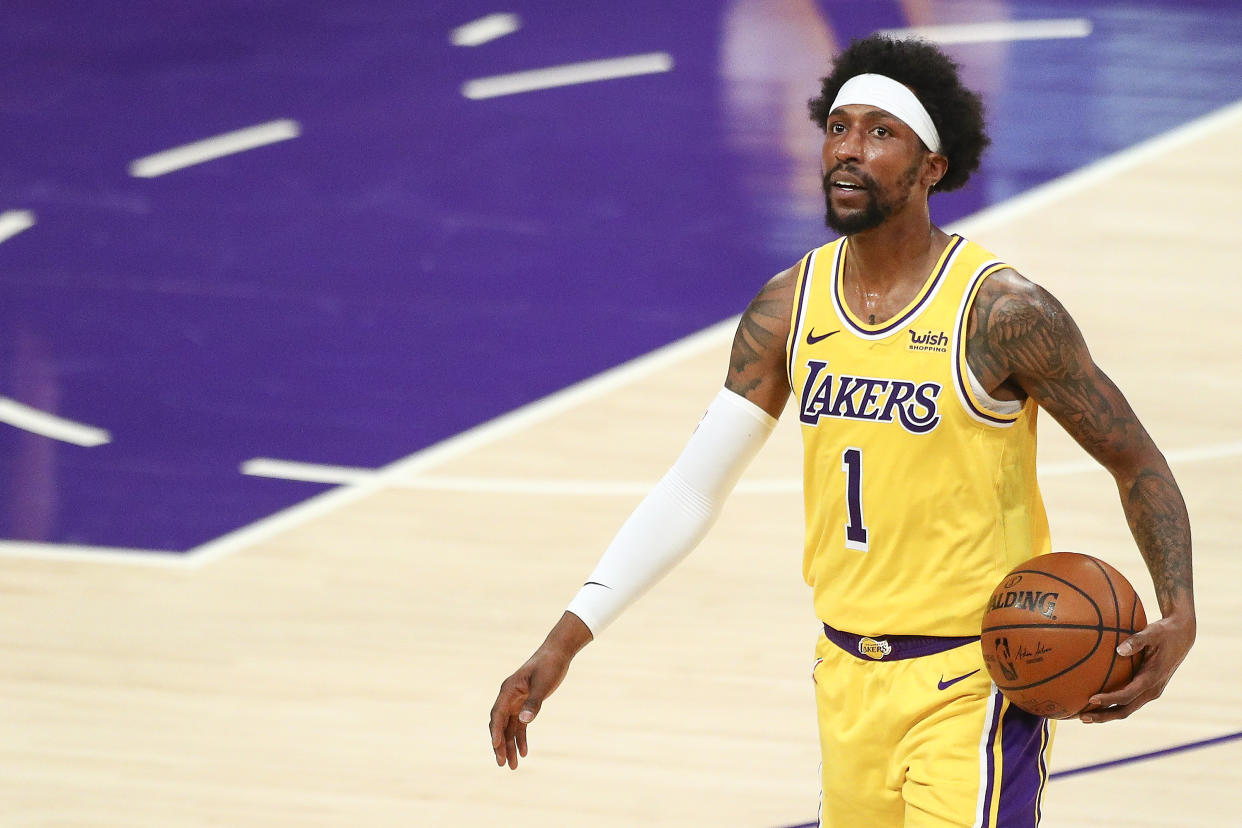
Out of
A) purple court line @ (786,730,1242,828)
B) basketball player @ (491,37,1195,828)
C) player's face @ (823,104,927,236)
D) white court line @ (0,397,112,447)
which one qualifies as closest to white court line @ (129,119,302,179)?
white court line @ (0,397,112,447)

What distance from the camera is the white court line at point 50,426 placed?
7.26 metres

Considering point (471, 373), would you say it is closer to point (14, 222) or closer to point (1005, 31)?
point (14, 222)

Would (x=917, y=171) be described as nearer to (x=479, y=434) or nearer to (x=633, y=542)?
(x=633, y=542)

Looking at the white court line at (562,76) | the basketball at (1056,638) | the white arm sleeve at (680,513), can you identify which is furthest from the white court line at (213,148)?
the basketball at (1056,638)

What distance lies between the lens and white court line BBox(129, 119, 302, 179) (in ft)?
30.5

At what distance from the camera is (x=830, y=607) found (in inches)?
133

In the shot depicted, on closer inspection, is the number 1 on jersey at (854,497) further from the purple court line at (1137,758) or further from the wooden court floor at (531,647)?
the purple court line at (1137,758)

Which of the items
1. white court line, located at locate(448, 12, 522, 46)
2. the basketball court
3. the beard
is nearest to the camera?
the beard

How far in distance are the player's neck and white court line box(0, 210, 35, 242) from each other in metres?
6.43

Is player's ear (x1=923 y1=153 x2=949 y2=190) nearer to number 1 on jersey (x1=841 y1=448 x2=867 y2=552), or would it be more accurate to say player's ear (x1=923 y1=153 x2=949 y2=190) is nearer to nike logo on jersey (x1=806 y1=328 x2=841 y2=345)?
nike logo on jersey (x1=806 y1=328 x2=841 y2=345)

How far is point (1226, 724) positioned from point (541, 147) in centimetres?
529

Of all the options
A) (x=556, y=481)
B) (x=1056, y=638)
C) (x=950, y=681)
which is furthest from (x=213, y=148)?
(x=1056, y=638)

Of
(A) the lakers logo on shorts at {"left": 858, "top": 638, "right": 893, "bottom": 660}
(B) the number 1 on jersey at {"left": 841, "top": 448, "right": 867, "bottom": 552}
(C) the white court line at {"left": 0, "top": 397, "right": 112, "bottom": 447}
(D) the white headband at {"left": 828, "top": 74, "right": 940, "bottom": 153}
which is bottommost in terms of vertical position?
(C) the white court line at {"left": 0, "top": 397, "right": 112, "bottom": 447}

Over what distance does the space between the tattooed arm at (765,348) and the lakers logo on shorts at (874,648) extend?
0.52 m
